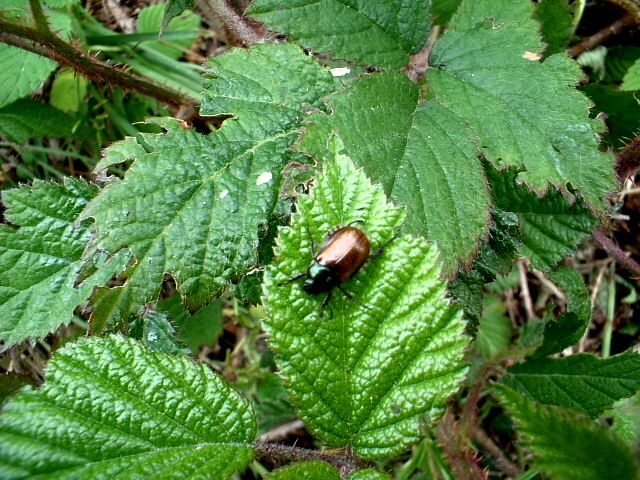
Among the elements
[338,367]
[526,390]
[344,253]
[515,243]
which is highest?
[344,253]

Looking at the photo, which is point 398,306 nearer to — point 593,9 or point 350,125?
point 350,125

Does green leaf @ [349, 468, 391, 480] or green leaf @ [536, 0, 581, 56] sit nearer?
green leaf @ [349, 468, 391, 480]

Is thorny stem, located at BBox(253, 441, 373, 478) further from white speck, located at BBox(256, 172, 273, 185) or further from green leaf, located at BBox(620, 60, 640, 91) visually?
green leaf, located at BBox(620, 60, 640, 91)

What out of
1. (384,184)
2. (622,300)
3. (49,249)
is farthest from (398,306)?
(622,300)

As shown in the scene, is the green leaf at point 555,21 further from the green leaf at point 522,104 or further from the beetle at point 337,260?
the beetle at point 337,260

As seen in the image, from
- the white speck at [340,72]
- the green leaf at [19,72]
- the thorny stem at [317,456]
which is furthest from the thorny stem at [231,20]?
the thorny stem at [317,456]

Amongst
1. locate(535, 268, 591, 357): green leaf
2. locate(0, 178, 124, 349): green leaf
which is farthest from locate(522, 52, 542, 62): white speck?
locate(0, 178, 124, 349): green leaf

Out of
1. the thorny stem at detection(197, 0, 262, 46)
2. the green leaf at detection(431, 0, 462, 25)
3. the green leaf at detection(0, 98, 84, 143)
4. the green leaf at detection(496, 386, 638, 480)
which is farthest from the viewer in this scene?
the green leaf at detection(0, 98, 84, 143)
